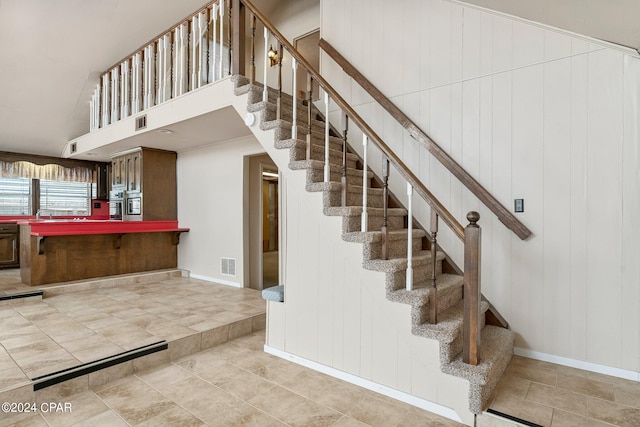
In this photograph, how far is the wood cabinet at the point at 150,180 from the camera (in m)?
5.60

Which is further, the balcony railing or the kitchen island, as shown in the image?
the kitchen island

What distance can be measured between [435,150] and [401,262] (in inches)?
53.0

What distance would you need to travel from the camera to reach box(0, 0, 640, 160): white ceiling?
177 inches

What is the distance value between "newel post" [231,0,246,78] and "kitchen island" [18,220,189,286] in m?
3.21

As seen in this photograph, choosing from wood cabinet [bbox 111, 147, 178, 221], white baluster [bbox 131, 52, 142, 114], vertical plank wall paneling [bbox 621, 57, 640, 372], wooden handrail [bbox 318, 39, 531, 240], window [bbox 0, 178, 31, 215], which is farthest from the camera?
window [bbox 0, 178, 31, 215]

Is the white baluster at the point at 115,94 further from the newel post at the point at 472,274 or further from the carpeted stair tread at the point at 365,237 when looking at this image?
the newel post at the point at 472,274

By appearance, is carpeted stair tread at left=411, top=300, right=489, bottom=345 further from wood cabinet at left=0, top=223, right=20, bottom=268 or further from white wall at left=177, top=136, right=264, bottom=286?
wood cabinet at left=0, top=223, right=20, bottom=268

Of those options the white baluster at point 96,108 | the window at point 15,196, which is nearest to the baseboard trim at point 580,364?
the white baluster at point 96,108

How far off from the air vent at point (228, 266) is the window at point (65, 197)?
420cm

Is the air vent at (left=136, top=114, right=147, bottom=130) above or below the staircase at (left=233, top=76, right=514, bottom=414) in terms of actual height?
above

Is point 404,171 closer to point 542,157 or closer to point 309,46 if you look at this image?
point 542,157

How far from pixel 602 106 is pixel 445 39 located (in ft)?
4.80

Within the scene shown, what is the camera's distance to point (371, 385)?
2.43 metres

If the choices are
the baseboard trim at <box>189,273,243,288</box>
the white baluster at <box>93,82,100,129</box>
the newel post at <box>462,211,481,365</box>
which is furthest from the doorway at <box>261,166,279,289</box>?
the newel post at <box>462,211,481,365</box>
